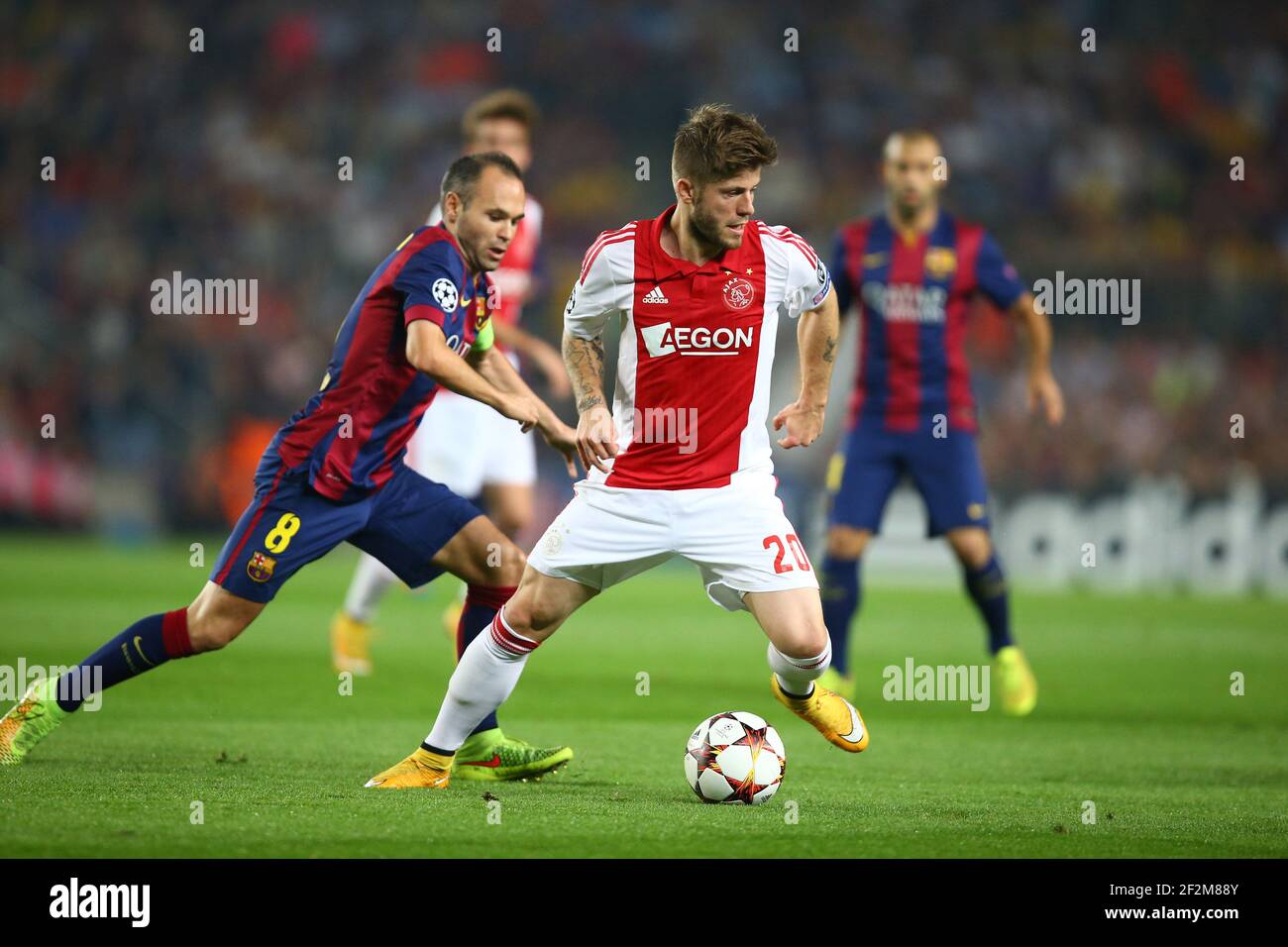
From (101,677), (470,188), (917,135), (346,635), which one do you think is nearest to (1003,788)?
(470,188)

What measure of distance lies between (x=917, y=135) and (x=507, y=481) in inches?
121

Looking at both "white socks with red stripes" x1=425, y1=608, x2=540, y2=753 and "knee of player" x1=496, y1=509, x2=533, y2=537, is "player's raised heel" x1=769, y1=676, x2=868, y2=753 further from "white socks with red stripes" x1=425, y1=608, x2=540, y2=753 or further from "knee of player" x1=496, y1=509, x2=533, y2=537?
"knee of player" x1=496, y1=509, x2=533, y2=537

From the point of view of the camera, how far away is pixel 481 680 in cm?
547

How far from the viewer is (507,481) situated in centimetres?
951

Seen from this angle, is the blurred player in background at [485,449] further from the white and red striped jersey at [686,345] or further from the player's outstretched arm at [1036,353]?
the white and red striped jersey at [686,345]

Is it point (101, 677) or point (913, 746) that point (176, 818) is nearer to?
point (101, 677)

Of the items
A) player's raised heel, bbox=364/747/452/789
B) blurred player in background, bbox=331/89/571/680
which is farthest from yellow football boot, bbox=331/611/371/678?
player's raised heel, bbox=364/747/452/789

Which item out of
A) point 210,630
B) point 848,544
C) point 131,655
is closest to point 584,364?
point 210,630

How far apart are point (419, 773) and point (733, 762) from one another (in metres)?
1.08

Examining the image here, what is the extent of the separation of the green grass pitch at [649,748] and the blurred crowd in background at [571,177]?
5.61 meters

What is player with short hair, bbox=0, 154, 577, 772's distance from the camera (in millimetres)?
5738

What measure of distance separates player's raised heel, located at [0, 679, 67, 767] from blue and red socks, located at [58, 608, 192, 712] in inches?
1.8

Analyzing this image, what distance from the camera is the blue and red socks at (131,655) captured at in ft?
19.0
